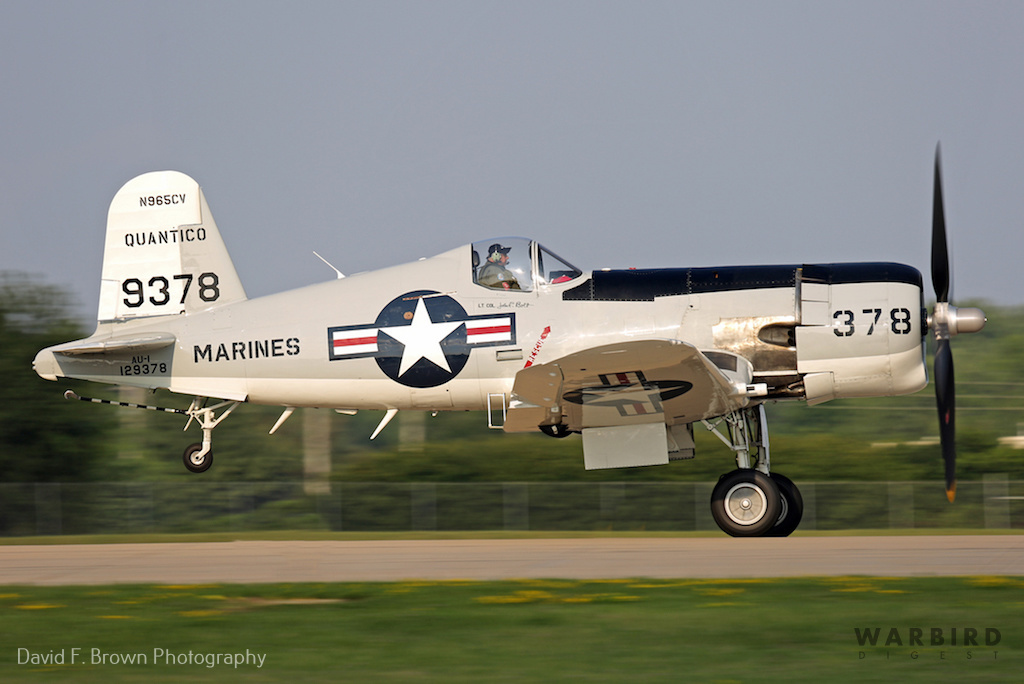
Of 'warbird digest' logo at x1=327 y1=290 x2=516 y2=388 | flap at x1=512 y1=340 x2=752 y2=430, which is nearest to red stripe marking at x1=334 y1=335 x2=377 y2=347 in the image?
'warbird digest' logo at x1=327 y1=290 x2=516 y2=388

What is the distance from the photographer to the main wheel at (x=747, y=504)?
36.7 feet

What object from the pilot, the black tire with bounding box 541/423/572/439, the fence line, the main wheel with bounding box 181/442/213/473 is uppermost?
the pilot

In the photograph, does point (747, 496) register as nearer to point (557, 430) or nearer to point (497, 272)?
point (557, 430)

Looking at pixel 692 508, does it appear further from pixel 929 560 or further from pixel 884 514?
pixel 929 560

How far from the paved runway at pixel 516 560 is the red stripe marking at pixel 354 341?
2.30 meters

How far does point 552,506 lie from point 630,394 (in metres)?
13.1

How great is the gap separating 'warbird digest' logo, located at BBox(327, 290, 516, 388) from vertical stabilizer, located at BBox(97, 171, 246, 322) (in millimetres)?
2226

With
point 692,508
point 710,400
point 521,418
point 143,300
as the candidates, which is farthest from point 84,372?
point 692,508

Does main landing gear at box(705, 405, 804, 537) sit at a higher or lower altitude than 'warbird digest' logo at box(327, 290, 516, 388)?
lower

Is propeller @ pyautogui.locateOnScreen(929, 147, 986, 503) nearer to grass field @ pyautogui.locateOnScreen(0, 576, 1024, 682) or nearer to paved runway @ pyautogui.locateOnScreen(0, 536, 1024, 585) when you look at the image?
paved runway @ pyautogui.locateOnScreen(0, 536, 1024, 585)

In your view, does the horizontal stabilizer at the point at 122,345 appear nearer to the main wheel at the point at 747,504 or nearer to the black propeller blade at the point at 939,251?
the main wheel at the point at 747,504

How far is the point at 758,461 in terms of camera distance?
11875mm

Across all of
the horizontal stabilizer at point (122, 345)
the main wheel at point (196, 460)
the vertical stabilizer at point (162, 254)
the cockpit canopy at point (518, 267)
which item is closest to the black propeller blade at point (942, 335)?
the cockpit canopy at point (518, 267)

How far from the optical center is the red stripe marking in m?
12.2
